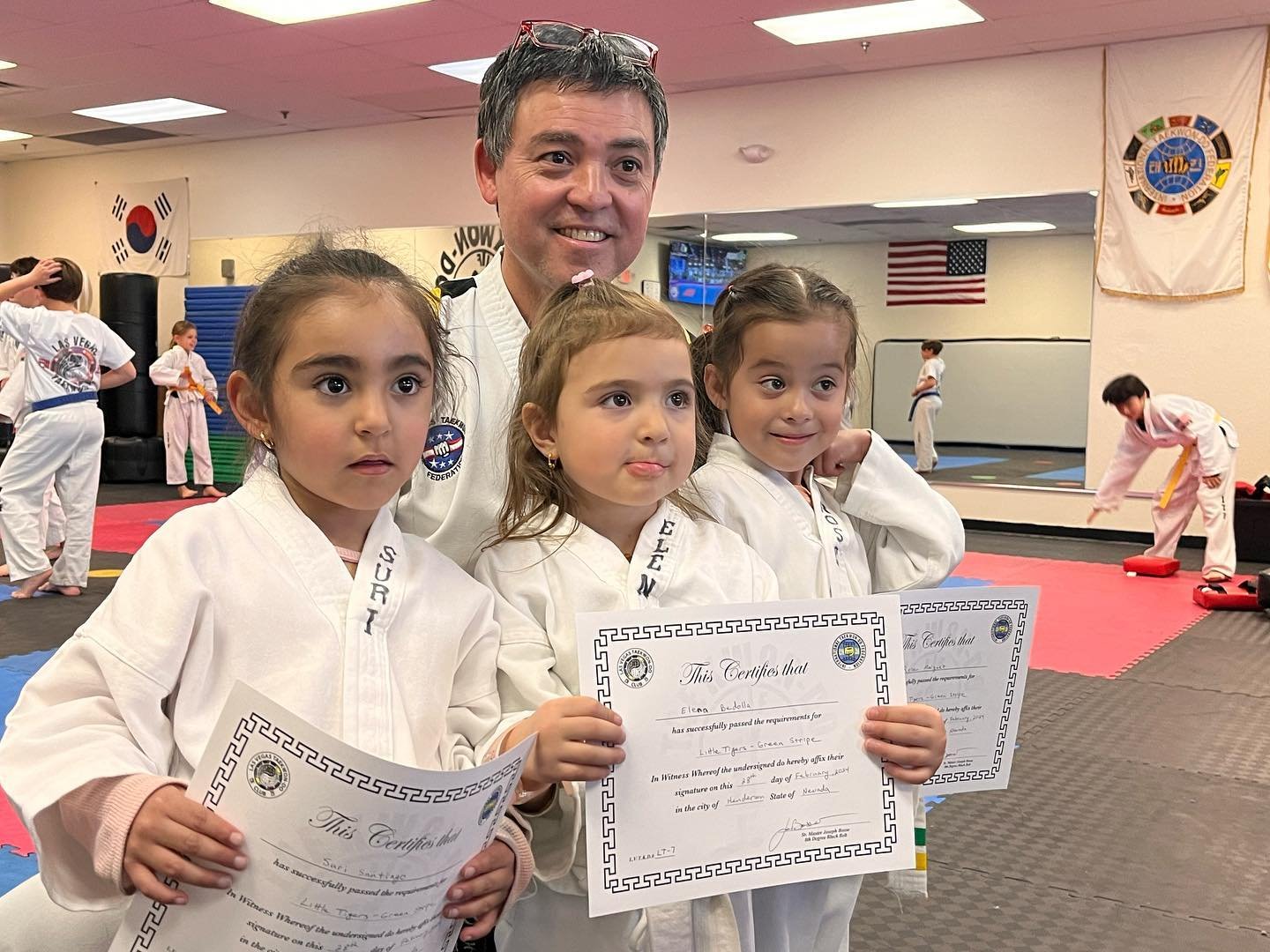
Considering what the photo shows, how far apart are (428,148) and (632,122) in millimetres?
10727

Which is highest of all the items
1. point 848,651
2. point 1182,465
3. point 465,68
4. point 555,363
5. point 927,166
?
point 465,68

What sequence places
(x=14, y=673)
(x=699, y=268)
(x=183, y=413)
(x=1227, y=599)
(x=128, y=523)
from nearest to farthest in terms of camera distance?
(x=14, y=673)
(x=1227, y=599)
(x=128, y=523)
(x=699, y=268)
(x=183, y=413)

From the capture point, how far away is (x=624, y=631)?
1256 millimetres

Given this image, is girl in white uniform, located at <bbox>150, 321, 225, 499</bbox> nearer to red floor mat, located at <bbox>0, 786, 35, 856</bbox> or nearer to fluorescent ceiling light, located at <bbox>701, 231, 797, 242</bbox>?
fluorescent ceiling light, located at <bbox>701, 231, 797, 242</bbox>

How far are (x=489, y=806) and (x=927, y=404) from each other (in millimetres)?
11184

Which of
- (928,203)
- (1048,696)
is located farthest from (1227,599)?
→ (928,203)

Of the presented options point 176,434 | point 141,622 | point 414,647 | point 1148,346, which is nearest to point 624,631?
point 414,647

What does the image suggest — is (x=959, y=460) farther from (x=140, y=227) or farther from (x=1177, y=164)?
(x=140, y=227)

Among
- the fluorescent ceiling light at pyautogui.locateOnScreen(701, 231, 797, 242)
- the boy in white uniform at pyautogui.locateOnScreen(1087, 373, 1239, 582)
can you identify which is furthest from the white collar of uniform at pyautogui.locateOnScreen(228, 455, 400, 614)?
the fluorescent ceiling light at pyautogui.locateOnScreen(701, 231, 797, 242)

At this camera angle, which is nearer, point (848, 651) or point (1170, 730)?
point (848, 651)

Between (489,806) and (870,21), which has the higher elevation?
(870,21)

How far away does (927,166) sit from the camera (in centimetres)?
942

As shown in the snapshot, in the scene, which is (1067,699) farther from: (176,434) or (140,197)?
(140,197)

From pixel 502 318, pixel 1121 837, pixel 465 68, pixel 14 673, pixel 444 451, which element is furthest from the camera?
pixel 465 68
